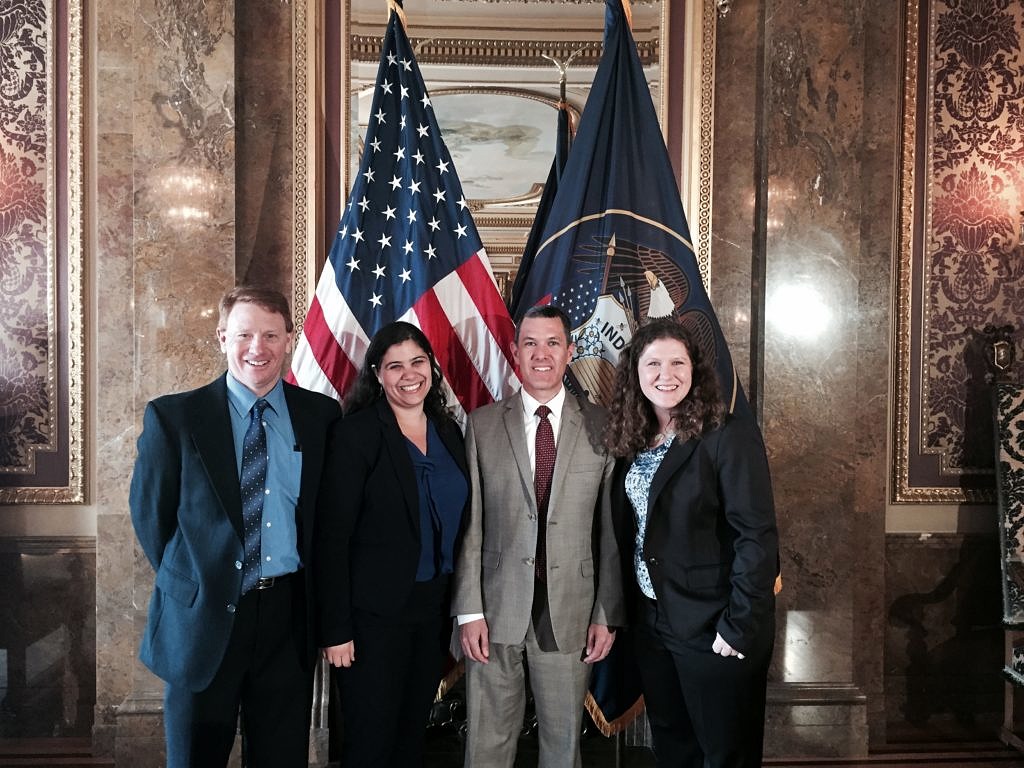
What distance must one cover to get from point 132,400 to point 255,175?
107cm

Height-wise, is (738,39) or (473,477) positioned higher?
(738,39)

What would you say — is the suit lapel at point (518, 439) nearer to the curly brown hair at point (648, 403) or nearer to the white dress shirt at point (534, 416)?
the white dress shirt at point (534, 416)

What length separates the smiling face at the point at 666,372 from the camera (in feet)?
7.14

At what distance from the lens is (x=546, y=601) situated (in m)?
2.32

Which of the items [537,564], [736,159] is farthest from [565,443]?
[736,159]

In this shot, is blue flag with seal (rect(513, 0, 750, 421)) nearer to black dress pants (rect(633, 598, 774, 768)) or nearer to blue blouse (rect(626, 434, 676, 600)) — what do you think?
blue blouse (rect(626, 434, 676, 600))

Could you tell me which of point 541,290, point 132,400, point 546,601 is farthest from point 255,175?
point 546,601

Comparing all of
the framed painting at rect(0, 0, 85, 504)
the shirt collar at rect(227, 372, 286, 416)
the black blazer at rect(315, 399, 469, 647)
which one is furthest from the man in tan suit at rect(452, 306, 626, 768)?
the framed painting at rect(0, 0, 85, 504)

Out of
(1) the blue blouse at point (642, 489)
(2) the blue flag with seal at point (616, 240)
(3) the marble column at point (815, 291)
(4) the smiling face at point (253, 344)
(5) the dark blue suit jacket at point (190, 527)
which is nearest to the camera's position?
(5) the dark blue suit jacket at point (190, 527)

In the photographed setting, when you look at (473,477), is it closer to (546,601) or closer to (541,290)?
(546,601)

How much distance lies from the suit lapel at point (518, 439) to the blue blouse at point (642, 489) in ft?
0.96

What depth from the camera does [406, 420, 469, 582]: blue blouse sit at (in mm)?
2258

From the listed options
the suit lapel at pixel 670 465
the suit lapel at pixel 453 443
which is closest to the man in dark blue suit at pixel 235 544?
the suit lapel at pixel 453 443

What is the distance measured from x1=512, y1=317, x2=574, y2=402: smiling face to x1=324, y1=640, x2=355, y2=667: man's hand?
0.91 m
